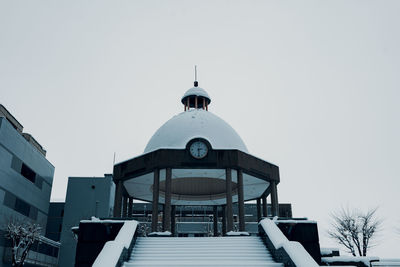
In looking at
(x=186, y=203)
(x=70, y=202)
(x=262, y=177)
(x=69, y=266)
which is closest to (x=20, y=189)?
(x=70, y=202)

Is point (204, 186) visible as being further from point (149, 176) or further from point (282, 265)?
point (282, 265)

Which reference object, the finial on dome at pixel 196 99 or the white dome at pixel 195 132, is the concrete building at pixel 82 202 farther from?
the white dome at pixel 195 132

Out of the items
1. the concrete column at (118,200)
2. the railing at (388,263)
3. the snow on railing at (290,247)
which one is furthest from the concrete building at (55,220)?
the railing at (388,263)

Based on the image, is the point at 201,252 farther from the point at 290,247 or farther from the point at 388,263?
the point at 388,263

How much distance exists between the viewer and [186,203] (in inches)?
1313

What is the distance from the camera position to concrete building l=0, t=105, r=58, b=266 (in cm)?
4003

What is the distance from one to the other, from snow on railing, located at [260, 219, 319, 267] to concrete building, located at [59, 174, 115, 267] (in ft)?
135

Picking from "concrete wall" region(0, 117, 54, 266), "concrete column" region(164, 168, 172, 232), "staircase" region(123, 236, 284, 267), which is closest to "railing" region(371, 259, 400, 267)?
"staircase" region(123, 236, 284, 267)

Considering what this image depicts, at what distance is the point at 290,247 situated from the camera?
12.0 m

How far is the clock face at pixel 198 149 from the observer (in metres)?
24.1

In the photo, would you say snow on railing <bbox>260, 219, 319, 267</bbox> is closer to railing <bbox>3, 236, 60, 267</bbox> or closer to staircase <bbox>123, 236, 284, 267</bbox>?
staircase <bbox>123, 236, 284, 267</bbox>

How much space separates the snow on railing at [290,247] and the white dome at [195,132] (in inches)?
417

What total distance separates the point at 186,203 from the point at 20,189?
24.1 metres

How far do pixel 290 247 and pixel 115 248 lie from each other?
5905 millimetres
